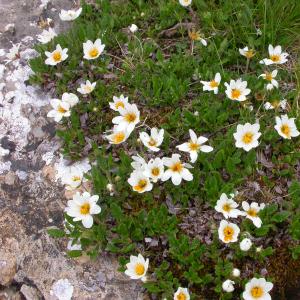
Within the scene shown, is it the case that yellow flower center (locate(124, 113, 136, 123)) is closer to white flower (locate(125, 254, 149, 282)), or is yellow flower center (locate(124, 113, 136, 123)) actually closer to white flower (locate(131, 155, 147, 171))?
white flower (locate(131, 155, 147, 171))

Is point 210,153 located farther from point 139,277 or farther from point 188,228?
point 139,277

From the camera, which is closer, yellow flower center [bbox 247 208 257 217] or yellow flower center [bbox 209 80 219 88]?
yellow flower center [bbox 247 208 257 217]

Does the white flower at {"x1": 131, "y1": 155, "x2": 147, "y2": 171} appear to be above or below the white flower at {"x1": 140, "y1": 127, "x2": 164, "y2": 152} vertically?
below

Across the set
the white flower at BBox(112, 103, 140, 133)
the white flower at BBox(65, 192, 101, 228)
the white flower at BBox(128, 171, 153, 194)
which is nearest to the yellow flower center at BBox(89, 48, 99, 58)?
the white flower at BBox(112, 103, 140, 133)

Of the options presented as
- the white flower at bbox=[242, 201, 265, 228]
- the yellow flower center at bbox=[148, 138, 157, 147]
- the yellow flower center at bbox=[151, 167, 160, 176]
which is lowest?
the white flower at bbox=[242, 201, 265, 228]

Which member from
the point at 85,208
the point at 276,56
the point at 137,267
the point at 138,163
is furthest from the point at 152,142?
the point at 276,56
